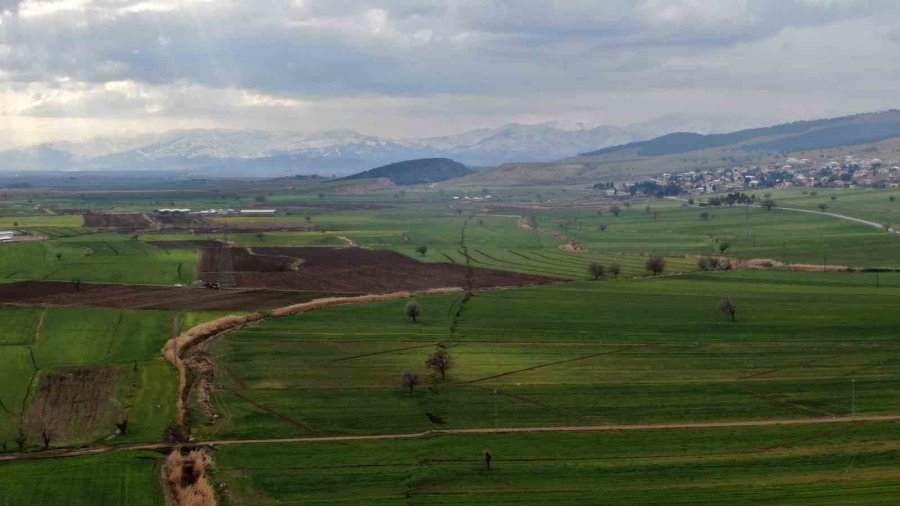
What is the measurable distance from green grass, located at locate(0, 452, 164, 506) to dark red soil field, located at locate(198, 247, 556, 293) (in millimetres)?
41111

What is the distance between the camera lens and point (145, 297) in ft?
243

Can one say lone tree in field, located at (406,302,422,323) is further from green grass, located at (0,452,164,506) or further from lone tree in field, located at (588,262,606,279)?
green grass, located at (0,452,164,506)

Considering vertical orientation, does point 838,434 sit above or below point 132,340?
below

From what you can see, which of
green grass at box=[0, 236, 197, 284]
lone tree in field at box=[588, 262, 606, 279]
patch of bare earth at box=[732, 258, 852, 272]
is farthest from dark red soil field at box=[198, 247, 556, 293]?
patch of bare earth at box=[732, 258, 852, 272]

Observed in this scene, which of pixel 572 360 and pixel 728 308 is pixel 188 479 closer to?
pixel 572 360

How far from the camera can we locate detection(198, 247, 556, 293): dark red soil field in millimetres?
81875

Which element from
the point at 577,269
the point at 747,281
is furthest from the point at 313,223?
the point at 747,281

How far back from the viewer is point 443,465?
125ft

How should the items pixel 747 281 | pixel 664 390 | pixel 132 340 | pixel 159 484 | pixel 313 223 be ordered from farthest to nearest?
pixel 313 223
pixel 747 281
pixel 132 340
pixel 664 390
pixel 159 484

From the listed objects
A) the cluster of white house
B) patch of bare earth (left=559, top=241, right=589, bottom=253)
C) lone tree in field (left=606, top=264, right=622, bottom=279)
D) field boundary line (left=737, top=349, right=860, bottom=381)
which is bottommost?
field boundary line (left=737, top=349, right=860, bottom=381)

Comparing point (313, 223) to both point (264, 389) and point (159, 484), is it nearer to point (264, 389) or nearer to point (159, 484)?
point (264, 389)

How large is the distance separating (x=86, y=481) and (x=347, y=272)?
53.2 meters

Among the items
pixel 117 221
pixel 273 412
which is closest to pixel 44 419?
pixel 273 412

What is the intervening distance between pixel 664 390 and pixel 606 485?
13731mm
